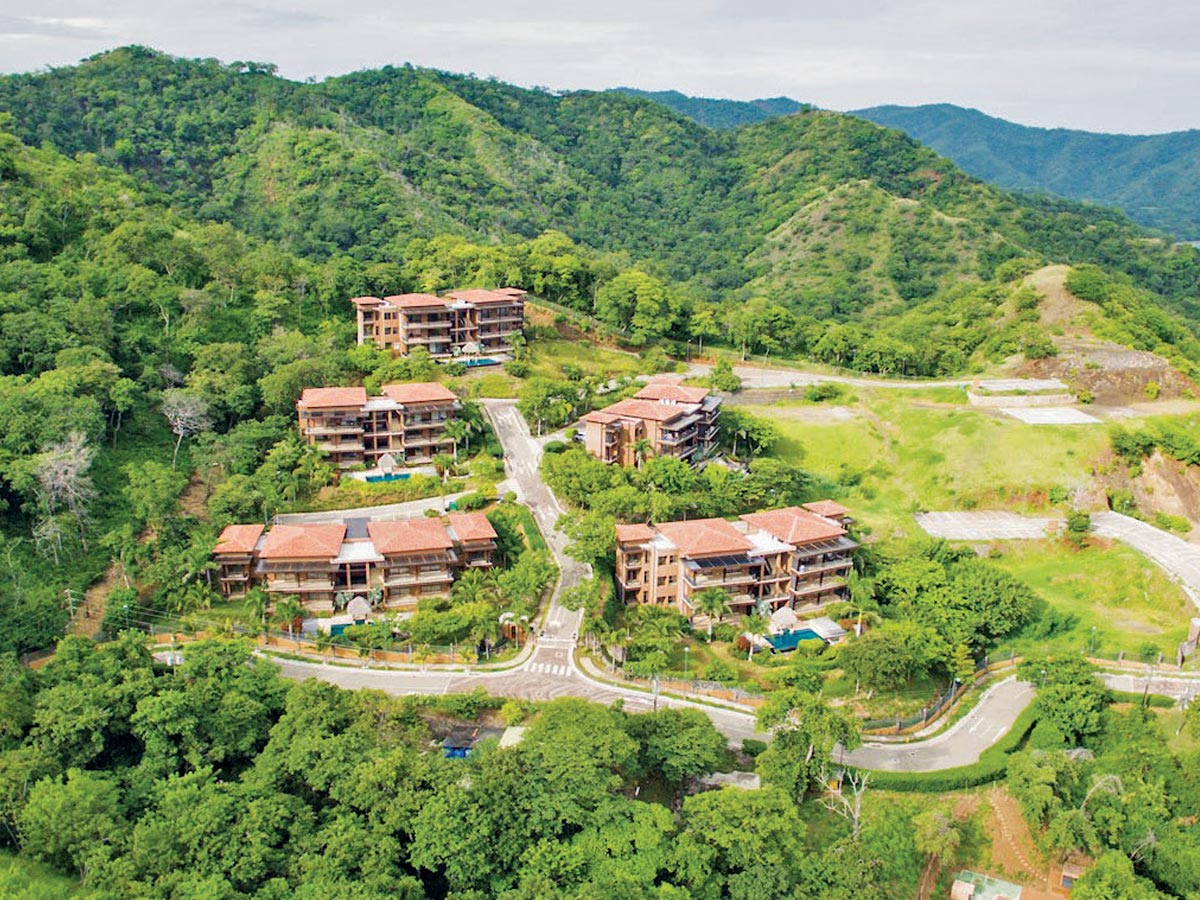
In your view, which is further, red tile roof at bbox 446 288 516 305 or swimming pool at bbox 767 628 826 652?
red tile roof at bbox 446 288 516 305

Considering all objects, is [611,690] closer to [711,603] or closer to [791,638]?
[711,603]

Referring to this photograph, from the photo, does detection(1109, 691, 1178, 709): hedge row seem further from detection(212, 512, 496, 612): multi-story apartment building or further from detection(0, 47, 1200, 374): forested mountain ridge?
detection(0, 47, 1200, 374): forested mountain ridge

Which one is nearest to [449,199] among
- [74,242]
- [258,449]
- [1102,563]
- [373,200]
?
[373,200]

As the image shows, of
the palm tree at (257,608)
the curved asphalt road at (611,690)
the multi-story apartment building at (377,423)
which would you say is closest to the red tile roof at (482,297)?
the multi-story apartment building at (377,423)

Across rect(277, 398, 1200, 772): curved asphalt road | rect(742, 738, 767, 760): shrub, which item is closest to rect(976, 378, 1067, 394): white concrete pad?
rect(277, 398, 1200, 772): curved asphalt road

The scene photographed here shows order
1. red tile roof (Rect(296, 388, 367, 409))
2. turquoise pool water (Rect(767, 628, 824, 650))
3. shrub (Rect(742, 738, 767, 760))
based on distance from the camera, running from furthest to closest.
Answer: red tile roof (Rect(296, 388, 367, 409)), turquoise pool water (Rect(767, 628, 824, 650)), shrub (Rect(742, 738, 767, 760))

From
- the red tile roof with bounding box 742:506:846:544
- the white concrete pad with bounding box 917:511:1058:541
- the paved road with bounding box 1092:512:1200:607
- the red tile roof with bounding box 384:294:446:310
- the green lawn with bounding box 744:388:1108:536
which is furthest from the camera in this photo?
the red tile roof with bounding box 384:294:446:310

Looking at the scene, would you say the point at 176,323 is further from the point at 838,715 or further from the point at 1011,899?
the point at 1011,899

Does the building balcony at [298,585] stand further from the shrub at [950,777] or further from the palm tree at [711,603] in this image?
the shrub at [950,777]
